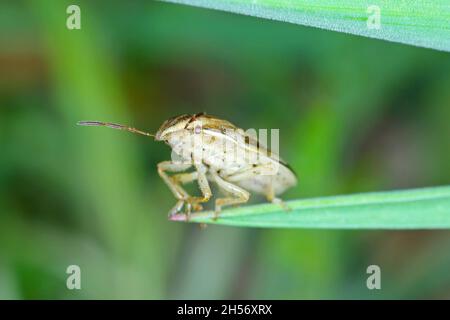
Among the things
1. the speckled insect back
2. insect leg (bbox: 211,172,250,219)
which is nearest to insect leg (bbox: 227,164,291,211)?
the speckled insect back

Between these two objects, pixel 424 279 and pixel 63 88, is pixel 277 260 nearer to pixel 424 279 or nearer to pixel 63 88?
pixel 424 279

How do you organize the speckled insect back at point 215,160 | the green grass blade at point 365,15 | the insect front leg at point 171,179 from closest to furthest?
the green grass blade at point 365,15
the speckled insect back at point 215,160
the insect front leg at point 171,179

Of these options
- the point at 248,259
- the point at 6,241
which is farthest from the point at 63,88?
the point at 248,259

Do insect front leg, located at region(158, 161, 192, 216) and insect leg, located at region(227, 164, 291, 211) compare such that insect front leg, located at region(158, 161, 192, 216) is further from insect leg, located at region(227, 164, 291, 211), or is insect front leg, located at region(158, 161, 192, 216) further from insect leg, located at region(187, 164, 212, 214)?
insect leg, located at region(227, 164, 291, 211)

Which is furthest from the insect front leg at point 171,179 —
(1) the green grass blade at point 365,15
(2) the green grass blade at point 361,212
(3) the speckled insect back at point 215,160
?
(1) the green grass blade at point 365,15

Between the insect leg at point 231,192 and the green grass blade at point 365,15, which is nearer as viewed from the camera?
the green grass blade at point 365,15

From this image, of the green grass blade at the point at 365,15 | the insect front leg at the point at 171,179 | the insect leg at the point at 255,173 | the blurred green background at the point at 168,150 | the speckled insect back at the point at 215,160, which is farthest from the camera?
the blurred green background at the point at 168,150

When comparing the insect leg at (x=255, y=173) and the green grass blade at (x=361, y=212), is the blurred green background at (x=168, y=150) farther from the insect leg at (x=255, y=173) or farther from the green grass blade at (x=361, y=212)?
the green grass blade at (x=361, y=212)
